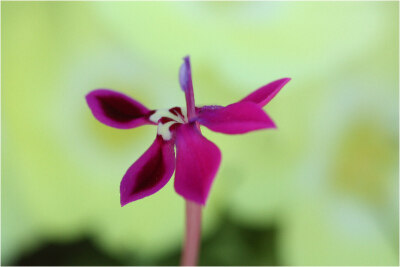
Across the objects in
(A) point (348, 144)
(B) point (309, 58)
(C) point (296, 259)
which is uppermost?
(B) point (309, 58)

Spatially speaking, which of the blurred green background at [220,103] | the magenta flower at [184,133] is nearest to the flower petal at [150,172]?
the magenta flower at [184,133]

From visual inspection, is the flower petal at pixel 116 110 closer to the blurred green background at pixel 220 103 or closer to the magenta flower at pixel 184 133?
the magenta flower at pixel 184 133

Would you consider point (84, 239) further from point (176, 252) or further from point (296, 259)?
point (296, 259)

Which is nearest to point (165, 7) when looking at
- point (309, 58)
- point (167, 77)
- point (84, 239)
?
point (167, 77)

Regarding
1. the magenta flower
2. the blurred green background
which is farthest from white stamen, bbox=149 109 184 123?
the blurred green background

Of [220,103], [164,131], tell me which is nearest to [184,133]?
[164,131]

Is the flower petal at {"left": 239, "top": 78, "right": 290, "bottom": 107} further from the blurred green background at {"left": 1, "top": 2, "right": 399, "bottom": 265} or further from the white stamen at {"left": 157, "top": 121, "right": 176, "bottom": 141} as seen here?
the blurred green background at {"left": 1, "top": 2, "right": 399, "bottom": 265}

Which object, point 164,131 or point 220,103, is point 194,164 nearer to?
point 164,131
